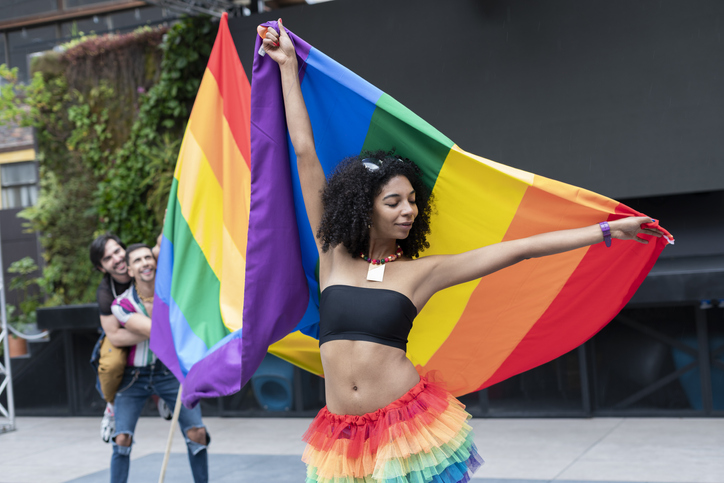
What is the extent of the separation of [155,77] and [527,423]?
5.96m

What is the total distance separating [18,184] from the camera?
10312 millimetres

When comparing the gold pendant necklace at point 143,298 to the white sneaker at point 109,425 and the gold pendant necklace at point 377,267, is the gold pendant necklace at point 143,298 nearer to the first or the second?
the white sneaker at point 109,425

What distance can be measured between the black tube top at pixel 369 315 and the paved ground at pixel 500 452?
2954mm

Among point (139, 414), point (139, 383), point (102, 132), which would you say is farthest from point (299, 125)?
point (102, 132)

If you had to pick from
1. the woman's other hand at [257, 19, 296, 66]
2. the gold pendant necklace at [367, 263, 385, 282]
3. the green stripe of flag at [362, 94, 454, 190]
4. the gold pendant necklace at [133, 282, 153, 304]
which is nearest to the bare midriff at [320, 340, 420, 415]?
the gold pendant necklace at [367, 263, 385, 282]

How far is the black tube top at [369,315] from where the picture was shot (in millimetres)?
2371

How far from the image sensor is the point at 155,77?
8.48m

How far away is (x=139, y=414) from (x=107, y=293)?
804mm

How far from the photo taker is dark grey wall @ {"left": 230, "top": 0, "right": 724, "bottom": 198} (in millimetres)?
5785

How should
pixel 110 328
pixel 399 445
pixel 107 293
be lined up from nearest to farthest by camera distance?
pixel 399 445 → pixel 110 328 → pixel 107 293

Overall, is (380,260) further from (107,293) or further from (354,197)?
(107,293)

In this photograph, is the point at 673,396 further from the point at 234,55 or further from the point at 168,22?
the point at 168,22

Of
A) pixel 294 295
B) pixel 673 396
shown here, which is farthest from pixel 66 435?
pixel 673 396

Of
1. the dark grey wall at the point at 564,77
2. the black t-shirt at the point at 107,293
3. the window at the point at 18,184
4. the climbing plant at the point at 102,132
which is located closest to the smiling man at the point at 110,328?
the black t-shirt at the point at 107,293
